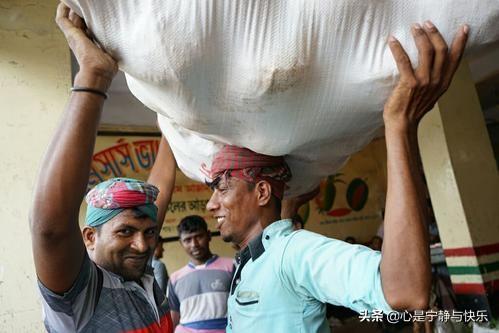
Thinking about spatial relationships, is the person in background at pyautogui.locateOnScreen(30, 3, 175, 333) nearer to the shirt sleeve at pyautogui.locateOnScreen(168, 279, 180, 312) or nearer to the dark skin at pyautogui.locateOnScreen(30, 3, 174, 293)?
the dark skin at pyautogui.locateOnScreen(30, 3, 174, 293)

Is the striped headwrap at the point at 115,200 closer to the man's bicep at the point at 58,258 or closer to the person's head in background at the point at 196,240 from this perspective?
the man's bicep at the point at 58,258

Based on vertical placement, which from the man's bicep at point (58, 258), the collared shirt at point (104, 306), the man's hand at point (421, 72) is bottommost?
the collared shirt at point (104, 306)

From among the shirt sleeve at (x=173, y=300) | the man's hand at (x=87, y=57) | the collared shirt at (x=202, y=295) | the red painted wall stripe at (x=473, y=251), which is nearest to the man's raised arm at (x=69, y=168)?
the man's hand at (x=87, y=57)

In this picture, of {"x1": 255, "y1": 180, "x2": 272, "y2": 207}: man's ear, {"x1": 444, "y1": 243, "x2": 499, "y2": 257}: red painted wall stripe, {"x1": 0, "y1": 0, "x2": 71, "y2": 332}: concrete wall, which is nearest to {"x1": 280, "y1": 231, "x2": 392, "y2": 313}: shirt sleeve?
{"x1": 255, "y1": 180, "x2": 272, "y2": 207}: man's ear

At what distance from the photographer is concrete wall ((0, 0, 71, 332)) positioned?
2.33 m

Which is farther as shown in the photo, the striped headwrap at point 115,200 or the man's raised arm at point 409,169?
the striped headwrap at point 115,200

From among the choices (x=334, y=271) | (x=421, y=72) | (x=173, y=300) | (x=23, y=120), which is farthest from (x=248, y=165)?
(x=173, y=300)

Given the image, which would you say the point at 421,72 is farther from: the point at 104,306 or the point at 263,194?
the point at 104,306

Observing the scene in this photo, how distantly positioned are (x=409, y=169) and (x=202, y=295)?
2.74 m

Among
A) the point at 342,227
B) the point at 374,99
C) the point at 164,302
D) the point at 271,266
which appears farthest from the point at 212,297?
the point at 342,227

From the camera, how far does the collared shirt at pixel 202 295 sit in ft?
10.8

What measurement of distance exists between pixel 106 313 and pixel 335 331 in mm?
5111

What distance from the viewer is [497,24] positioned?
993mm

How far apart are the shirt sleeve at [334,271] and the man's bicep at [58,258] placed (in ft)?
1.74
